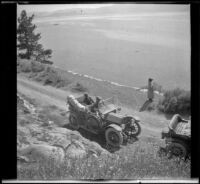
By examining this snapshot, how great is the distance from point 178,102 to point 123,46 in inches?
42.8

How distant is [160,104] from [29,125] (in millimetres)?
1836

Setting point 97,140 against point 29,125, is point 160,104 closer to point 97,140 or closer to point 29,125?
point 97,140

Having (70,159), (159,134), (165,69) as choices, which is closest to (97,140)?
(70,159)

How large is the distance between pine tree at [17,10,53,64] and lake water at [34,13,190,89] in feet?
0.32

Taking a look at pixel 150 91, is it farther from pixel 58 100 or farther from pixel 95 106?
pixel 58 100

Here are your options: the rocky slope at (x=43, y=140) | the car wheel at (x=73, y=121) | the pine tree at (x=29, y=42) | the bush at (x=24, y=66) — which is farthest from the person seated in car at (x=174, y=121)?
the bush at (x=24, y=66)

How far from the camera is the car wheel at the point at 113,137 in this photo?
15.0 ft

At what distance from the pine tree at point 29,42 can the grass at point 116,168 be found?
1466 millimetres

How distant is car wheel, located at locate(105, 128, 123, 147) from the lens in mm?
4574

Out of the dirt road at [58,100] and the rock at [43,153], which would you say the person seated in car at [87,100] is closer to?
the dirt road at [58,100]

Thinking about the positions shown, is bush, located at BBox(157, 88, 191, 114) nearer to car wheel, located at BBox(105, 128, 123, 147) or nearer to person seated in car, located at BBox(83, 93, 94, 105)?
car wheel, located at BBox(105, 128, 123, 147)

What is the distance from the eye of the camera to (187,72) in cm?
464

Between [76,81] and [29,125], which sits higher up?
[76,81]
